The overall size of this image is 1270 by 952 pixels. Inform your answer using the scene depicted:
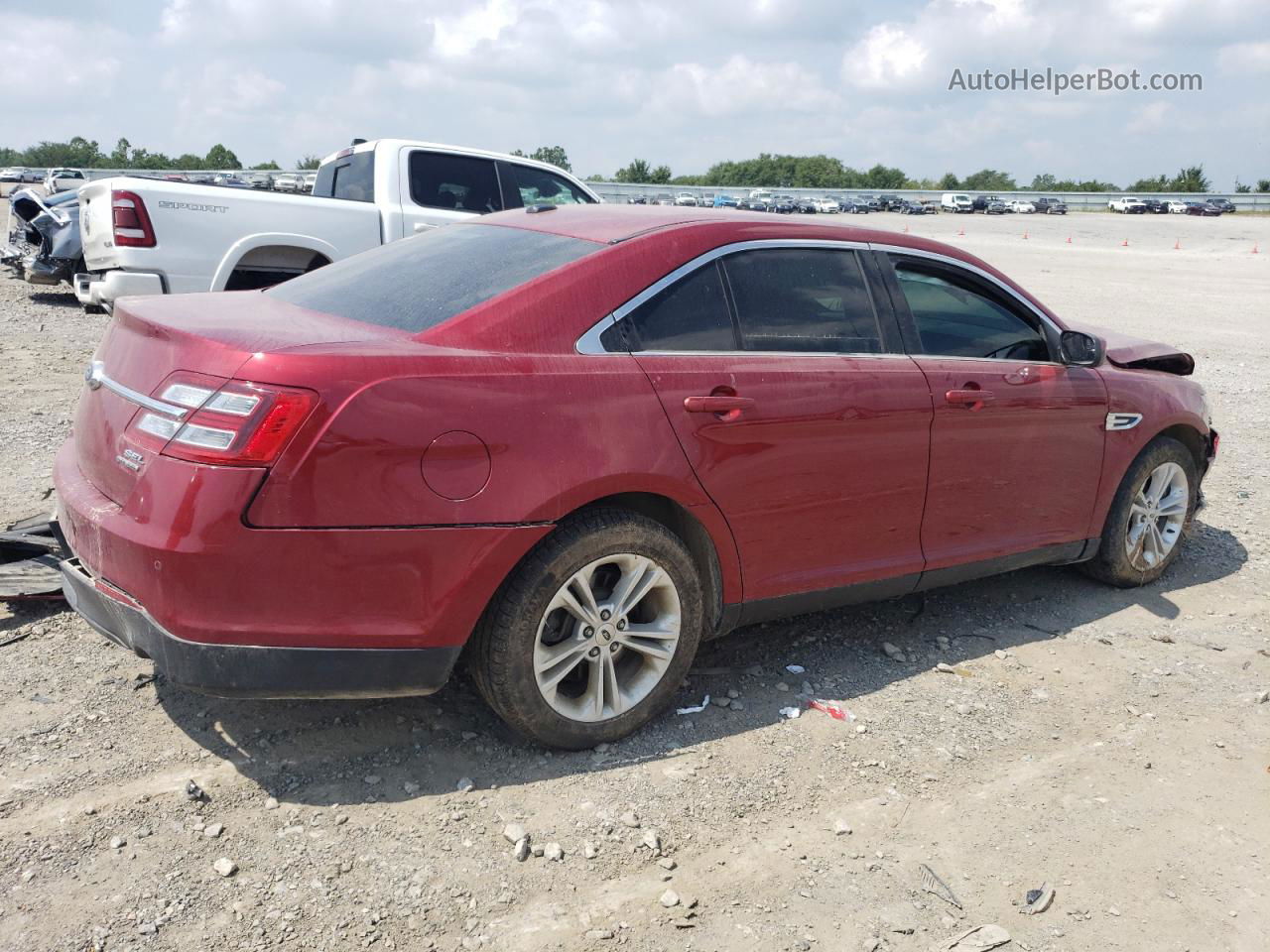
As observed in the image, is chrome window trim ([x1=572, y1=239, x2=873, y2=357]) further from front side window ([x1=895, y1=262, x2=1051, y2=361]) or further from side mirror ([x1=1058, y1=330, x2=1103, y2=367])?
side mirror ([x1=1058, y1=330, x2=1103, y2=367])

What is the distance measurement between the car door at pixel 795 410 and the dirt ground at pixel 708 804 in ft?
1.77

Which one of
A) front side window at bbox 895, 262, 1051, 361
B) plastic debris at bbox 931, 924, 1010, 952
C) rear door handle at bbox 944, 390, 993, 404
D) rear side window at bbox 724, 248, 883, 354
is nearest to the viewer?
plastic debris at bbox 931, 924, 1010, 952

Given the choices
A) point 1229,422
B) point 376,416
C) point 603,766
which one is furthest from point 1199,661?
point 1229,422

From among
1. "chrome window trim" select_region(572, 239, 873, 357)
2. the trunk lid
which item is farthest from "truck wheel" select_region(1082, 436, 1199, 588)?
the trunk lid

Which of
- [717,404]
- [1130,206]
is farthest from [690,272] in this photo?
[1130,206]

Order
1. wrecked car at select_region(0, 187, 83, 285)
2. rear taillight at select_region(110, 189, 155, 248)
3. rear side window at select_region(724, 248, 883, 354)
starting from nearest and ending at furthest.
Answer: rear side window at select_region(724, 248, 883, 354) → rear taillight at select_region(110, 189, 155, 248) → wrecked car at select_region(0, 187, 83, 285)

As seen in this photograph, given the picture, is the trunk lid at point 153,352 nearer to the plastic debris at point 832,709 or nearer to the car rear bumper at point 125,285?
the plastic debris at point 832,709

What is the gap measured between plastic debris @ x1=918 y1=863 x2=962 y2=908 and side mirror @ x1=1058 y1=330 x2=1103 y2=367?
8.46 feet

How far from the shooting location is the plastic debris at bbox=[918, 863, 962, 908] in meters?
2.89

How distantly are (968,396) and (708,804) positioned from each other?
1958 millimetres

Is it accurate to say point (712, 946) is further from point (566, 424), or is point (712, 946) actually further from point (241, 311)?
point (241, 311)

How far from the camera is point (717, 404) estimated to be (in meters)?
3.49

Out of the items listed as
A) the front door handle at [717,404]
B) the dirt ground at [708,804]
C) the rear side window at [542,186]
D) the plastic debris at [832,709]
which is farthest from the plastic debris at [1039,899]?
the rear side window at [542,186]

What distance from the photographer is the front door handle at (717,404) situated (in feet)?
11.3
